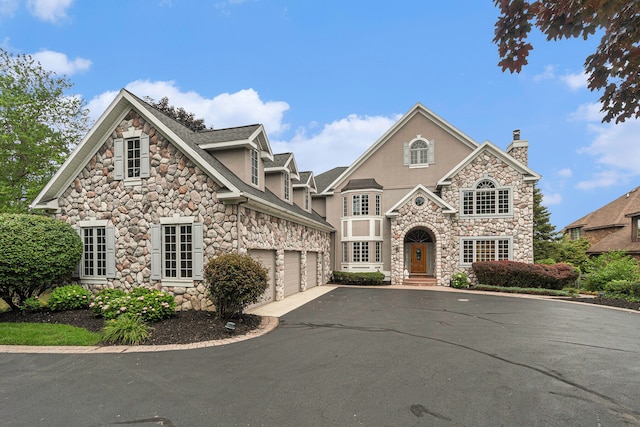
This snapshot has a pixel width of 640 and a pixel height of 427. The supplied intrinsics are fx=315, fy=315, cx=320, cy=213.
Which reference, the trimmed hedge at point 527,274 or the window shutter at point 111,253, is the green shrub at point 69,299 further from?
the trimmed hedge at point 527,274

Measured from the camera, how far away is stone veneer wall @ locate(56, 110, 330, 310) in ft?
31.4

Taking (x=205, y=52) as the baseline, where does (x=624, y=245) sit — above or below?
below

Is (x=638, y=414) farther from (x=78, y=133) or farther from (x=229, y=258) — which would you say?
(x=78, y=133)

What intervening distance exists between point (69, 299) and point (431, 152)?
782 inches

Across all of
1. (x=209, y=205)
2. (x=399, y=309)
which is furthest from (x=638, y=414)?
(x=209, y=205)

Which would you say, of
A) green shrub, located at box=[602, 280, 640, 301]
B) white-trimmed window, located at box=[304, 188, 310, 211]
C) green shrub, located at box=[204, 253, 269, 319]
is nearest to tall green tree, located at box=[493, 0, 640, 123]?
green shrub, located at box=[204, 253, 269, 319]

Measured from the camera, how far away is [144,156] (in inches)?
404

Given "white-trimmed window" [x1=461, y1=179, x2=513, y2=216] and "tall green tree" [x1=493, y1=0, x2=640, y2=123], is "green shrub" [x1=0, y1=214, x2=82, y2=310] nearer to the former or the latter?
"tall green tree" [x1=493, y1=0, x2=640, y2=123]

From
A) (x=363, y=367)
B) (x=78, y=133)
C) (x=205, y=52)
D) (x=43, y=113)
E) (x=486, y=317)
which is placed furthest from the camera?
(x=78, y=133)

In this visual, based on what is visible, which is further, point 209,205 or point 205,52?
point 205,52

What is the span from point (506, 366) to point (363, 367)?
256 cm

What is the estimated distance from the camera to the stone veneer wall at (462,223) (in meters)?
18.4

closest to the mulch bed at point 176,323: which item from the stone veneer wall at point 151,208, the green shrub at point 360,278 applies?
the stone veneer wall at point 151,208

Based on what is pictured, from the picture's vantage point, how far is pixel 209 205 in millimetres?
9656
